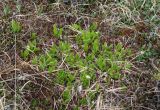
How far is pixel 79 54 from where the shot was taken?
11.8 feet

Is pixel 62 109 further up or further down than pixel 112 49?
further down

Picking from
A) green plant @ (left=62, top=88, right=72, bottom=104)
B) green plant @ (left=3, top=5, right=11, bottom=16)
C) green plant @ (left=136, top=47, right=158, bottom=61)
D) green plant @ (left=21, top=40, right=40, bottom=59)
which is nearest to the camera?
green plant @ (left=62, top=88, right=72, bottom=104)

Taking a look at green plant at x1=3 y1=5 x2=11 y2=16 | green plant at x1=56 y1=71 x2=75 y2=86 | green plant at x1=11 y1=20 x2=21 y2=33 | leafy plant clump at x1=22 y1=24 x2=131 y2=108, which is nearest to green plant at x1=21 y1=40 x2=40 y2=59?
leafy plant clump at x1=22 y1=24 x2=131 y2=108

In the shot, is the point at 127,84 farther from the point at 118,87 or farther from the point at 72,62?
the point at 72,62

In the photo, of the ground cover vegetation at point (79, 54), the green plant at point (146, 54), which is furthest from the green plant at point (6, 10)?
the green plant at point (146, 54)

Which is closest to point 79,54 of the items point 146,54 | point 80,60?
point 80,60

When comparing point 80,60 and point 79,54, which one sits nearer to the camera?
point 80,60

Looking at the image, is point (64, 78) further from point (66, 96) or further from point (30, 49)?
point (30, 49)

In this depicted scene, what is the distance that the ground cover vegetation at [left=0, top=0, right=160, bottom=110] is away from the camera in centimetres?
324

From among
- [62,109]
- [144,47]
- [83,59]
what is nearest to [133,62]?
[144,47]

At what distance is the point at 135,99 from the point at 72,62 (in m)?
0.63

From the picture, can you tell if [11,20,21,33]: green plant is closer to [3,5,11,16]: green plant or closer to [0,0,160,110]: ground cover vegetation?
[0,0,160,110]: ground cover vegetation

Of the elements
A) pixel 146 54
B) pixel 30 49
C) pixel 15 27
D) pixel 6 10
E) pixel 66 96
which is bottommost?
pixel 66 96

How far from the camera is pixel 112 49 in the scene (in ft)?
→ 12.0
